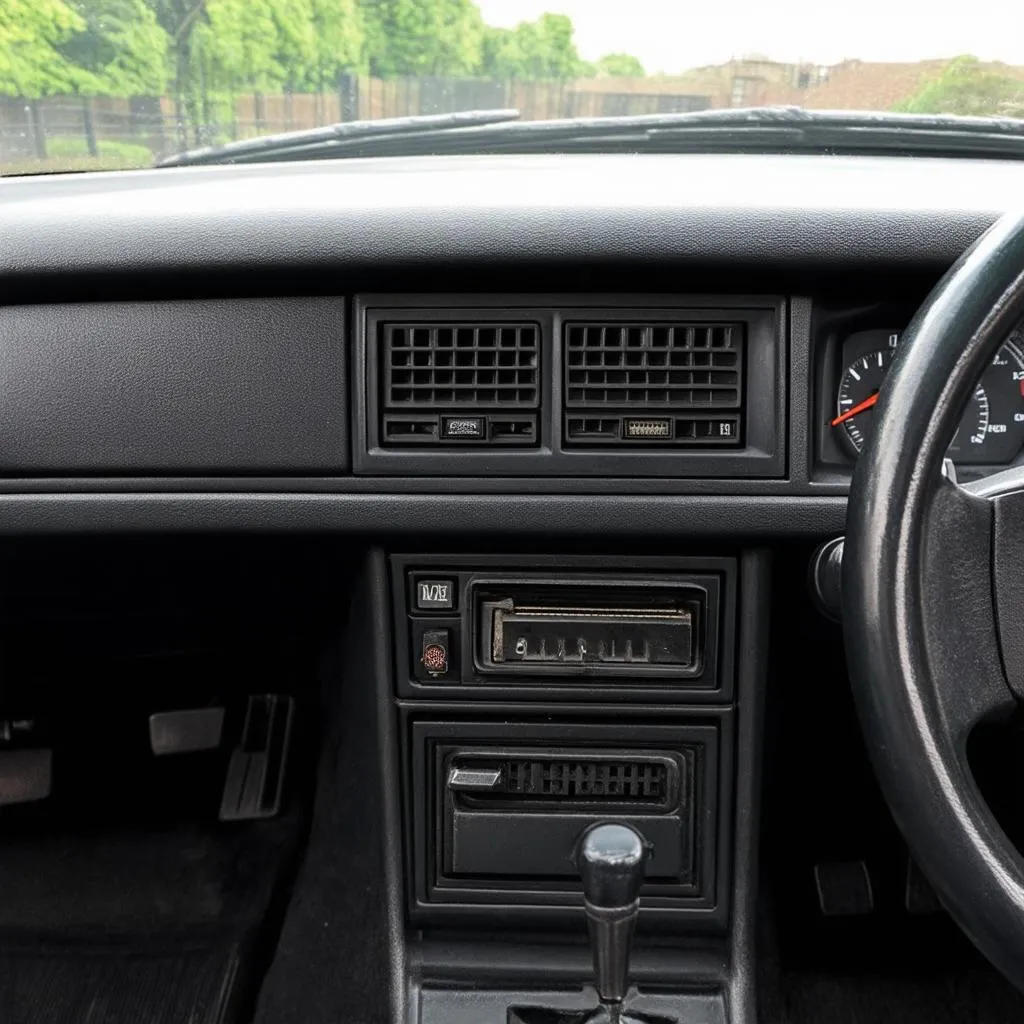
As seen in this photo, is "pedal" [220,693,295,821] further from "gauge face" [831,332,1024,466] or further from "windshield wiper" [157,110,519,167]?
"gauge face" [831,332,1024,466]

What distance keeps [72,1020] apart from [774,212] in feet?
4.82

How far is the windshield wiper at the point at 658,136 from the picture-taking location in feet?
5.43

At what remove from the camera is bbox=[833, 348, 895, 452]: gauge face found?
139 cm

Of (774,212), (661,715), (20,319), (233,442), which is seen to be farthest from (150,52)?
(661,715)

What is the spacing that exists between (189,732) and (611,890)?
1193 millimetres

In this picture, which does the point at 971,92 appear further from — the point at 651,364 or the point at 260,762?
the point at 260,762

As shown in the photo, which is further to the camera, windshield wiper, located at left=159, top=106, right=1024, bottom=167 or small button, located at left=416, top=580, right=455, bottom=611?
windshield wiper, located at left=159, top=106, right=1024, bottom=167

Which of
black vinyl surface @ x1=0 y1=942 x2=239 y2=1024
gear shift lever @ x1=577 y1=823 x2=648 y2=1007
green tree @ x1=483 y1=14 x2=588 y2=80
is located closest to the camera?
gear shift lever @ x1=577 y1=823 x2=648 y2=1007

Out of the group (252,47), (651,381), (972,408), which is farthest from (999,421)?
(252,47)

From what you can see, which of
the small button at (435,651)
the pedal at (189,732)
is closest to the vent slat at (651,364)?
the small button at (435,651)

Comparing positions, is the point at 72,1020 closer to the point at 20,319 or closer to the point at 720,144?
the point at 20,319

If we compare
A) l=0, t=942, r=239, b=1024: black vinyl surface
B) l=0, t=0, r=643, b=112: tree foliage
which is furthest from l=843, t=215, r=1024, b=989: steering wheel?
l=0, t=942, r=239, b=1024: black vinyl surface

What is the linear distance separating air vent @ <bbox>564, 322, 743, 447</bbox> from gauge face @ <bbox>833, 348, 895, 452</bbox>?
0.39ft

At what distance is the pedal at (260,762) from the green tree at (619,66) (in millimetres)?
1260
